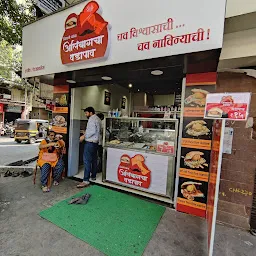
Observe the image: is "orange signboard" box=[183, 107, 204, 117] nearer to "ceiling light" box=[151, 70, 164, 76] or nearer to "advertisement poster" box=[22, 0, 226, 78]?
"ceiling light" box=[151, 70, 164, 76]

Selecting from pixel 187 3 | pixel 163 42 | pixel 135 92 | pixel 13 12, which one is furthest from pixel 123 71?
pixel 135 92

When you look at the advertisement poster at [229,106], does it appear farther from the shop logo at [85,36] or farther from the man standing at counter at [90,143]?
the man standing at counter at [90,143]

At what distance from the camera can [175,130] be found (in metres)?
2.96

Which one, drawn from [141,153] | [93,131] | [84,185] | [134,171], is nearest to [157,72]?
[141,153]

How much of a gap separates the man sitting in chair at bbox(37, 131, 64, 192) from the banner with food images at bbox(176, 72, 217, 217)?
2.57m

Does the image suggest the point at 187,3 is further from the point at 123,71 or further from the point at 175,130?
the point at 175,130

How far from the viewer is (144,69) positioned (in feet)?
8.71

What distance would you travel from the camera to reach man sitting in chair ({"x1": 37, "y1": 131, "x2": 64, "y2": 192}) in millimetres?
3266

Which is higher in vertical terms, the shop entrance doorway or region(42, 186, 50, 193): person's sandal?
the shop entrance doorway

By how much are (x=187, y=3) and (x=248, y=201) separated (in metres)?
2.84

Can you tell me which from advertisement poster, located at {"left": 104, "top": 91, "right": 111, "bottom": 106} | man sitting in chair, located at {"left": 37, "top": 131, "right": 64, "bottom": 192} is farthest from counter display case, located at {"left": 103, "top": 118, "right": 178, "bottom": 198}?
advertisement poster, located at {"left": 104, "top": 91, "right": 111, "bottom": 106}

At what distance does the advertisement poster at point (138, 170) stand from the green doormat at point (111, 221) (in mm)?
314

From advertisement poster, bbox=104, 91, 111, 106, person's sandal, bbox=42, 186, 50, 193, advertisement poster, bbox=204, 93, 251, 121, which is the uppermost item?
advertisement poster, bbox=104, 91, 111, 106

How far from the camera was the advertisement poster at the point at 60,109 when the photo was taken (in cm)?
399
